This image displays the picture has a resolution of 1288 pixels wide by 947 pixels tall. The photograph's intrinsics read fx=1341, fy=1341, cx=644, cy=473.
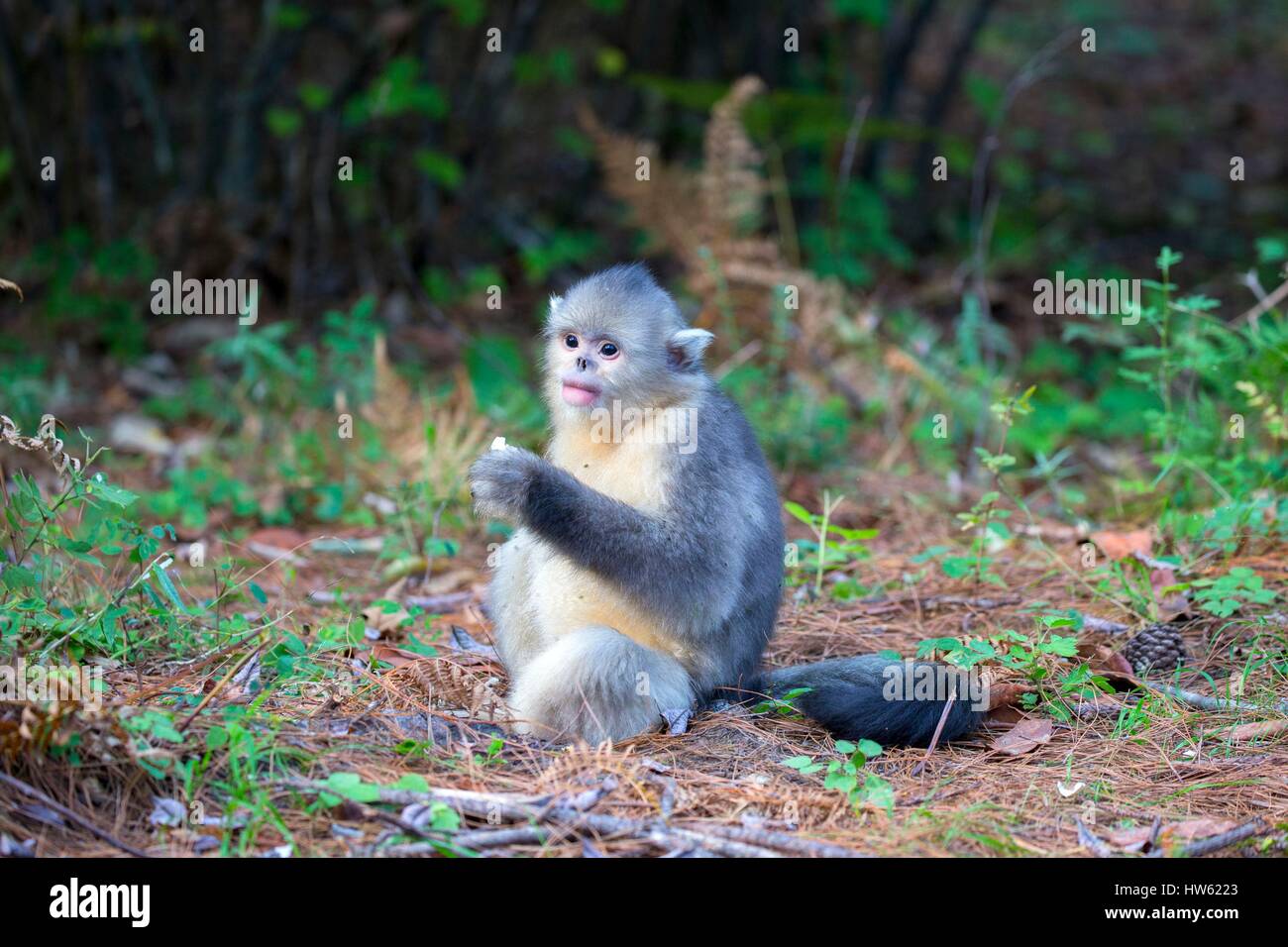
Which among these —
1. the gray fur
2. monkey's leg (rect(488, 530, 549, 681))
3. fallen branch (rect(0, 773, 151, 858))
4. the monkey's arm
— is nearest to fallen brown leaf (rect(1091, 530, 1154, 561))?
the gray fur

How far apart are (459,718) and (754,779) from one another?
1.05 metres

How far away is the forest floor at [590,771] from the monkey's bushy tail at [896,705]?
8cm

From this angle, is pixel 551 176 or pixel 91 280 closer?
pixel 91 280

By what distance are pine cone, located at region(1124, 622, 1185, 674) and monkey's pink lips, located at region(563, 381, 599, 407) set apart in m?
2.33

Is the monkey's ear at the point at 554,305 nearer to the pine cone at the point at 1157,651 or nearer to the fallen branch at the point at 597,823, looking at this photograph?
the fallen branch at the point at 597,823

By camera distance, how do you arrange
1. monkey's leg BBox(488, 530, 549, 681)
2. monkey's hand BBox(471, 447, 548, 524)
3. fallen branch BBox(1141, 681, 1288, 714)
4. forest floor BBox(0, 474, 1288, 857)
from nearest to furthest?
forest floor BBox(0, 474, 1288, 857) < monkey's hand BBox(471, 447, 548, 524) < fallen branch BBox(1141, 681, 1288, 714) < monkey's leg BBox(488, 530, 549, 681)

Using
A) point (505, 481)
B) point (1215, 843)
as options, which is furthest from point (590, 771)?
point (1215, 843)

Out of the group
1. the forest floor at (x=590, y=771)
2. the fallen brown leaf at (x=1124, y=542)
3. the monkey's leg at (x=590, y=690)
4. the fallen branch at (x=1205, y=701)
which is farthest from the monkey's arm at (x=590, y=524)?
the fallen brown leaf at (x=1124, y=542)

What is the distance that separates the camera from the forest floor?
3.69 m

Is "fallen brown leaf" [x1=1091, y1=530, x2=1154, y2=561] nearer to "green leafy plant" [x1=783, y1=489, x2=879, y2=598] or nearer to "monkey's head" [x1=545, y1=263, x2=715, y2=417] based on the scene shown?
"green leafy plant" [x1=783, y1=489, x2=879, y2=598]

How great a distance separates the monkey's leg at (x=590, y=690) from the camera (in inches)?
175
